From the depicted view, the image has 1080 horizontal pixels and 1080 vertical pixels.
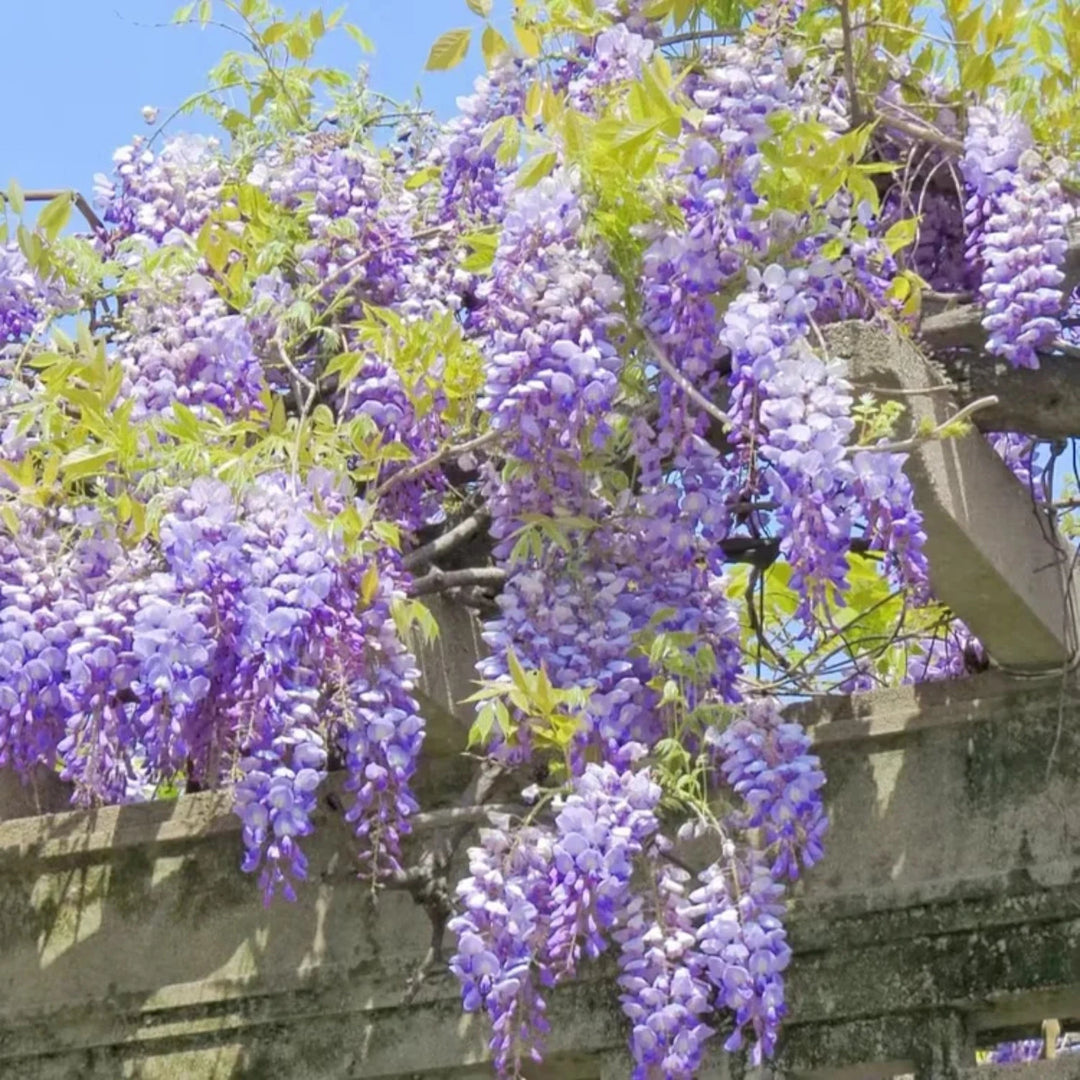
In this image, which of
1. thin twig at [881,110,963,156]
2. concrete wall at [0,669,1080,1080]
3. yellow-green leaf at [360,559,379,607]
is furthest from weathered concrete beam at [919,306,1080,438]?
yellow-green leaf at [360,559,379,607]

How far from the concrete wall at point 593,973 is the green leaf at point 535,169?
1.15 meters

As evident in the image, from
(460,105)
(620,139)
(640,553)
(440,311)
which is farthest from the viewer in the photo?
(460,105)

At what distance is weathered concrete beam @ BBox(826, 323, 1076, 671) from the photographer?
3795 millimetres

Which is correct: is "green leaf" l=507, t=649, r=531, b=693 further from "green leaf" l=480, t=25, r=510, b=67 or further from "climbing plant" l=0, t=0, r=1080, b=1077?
"green leaf" l=480, t=25, r=510, b=67

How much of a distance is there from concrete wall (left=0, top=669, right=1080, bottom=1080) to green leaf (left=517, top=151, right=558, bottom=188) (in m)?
1.15

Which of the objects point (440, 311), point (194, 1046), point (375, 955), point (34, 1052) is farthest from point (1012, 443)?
point (34, 1052)

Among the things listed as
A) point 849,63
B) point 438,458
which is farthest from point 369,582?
point 849,63

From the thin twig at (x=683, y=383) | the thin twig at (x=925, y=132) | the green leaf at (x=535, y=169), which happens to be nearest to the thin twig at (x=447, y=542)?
the thin twig at (x=683, y=383)

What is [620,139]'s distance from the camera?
149 inches

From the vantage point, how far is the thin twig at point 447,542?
14.5 ft

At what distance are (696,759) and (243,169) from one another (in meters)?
1.65

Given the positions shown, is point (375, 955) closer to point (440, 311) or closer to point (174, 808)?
point (174, 808)

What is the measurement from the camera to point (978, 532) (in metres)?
3.92

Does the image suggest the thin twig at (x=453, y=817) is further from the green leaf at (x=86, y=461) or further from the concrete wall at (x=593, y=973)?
the green leaf at (x=86, y=461)
